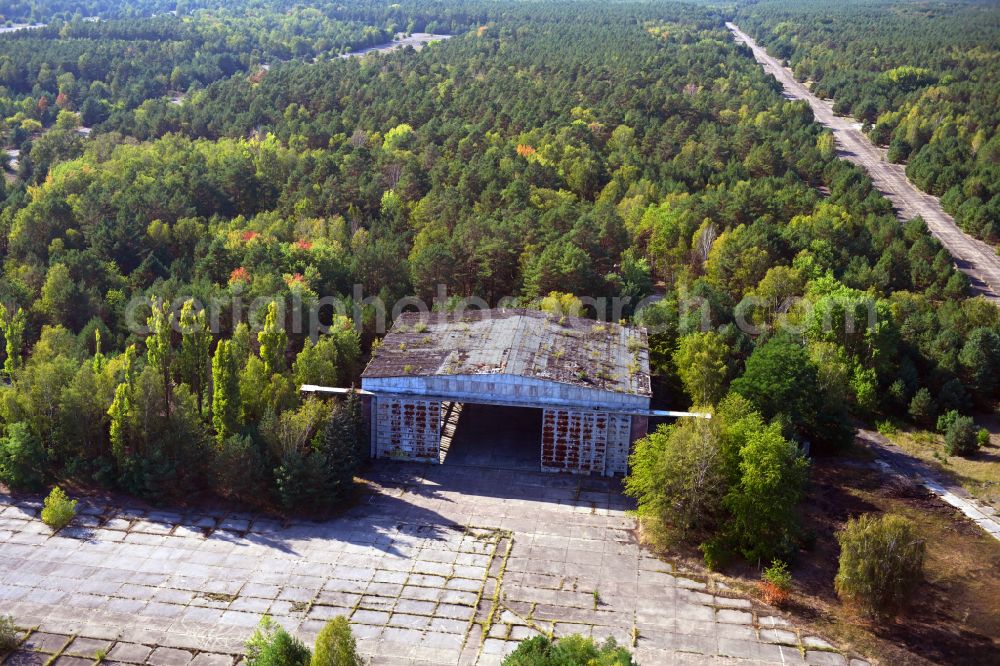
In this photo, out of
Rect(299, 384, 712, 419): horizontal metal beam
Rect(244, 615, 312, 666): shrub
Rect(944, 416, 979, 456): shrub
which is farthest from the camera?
Rect(944, 416, 979, 456): shrub

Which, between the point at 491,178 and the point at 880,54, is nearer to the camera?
the point at 491,178

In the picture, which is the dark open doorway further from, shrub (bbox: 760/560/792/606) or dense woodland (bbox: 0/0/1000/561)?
shrub (bbox: 760/560/792/606)

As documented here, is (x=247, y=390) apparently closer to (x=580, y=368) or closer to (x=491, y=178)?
(x=580, y=368)

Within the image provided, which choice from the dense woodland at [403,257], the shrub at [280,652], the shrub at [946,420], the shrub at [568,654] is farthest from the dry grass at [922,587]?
the shrub at [280,652]

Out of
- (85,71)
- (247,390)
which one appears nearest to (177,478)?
(247,390)

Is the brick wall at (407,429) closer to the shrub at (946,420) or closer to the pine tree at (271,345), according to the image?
the pine tree at (271,345)

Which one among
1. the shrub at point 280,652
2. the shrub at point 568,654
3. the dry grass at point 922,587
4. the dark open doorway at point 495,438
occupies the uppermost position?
the shrub at point 568,654

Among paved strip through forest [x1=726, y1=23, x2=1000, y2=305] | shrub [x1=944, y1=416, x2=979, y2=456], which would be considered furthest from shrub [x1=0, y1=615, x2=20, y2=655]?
paved strip through forest [x1=726, y1=23, x2=1000, y2=305]
